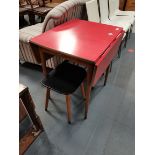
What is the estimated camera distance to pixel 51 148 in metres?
1.27

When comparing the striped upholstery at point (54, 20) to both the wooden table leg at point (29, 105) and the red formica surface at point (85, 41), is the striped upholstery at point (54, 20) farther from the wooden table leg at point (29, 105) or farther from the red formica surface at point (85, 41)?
the wooden table leg at point (29, 105)

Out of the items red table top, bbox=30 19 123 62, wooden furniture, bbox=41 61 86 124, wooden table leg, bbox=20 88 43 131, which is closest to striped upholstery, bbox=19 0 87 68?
red table top, bbox=30 19 123 62

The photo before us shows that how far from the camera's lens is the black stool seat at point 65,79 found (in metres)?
1.20

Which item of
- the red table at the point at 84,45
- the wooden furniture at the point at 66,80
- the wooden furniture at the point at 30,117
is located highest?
the red table at the point at 84,45

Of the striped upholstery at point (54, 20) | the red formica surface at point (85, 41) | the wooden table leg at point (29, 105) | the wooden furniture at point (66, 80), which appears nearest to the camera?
the wooden table leg at point (29, 105)

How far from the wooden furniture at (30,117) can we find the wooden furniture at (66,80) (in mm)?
243

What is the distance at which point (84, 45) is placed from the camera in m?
1.16

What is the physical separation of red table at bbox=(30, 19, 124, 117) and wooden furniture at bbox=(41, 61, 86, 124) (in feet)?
0.41

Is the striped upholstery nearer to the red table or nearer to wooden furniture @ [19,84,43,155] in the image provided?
the red table

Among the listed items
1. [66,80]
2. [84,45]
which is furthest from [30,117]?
[84,45]

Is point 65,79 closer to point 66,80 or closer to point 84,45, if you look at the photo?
point 66,80

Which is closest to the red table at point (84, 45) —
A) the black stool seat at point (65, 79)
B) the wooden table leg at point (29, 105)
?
the black stool seat at point (65, 79)

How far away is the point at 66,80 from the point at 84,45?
345 mm
